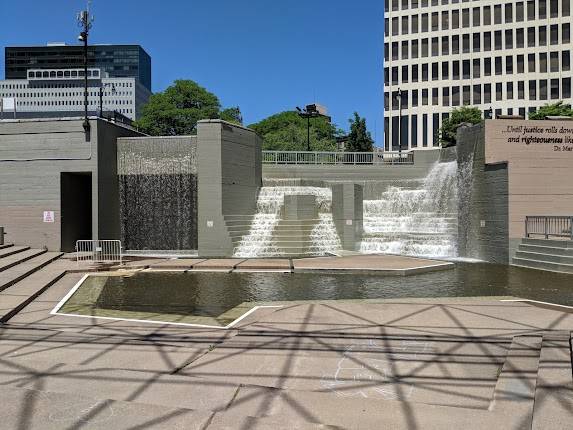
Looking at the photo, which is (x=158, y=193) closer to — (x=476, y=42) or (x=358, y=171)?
(x=358, y=171)

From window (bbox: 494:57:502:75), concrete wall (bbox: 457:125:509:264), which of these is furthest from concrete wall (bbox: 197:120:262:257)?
window (bbox: 494:57:502:75)

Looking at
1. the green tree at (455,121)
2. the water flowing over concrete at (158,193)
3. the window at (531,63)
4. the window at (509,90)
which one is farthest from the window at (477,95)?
the water flowing over concrete at (158,193)

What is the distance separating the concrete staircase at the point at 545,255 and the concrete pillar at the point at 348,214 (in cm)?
690

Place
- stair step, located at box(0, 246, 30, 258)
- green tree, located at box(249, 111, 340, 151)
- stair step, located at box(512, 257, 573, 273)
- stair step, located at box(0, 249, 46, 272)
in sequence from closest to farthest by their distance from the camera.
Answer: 1. stair step, located at box(0, 249, 46, 272)
2. stair step, located at box(512, 257, 573, 273)
3. stair step, located at box(0, 246, 30, 258)
4. green tree, located at box(249, 111, 340, 151)

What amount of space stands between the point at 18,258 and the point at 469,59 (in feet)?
212

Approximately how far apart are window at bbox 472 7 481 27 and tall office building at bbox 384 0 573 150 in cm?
4

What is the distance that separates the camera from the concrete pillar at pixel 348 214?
23.5 metres

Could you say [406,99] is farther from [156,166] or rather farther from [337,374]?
[337,374]

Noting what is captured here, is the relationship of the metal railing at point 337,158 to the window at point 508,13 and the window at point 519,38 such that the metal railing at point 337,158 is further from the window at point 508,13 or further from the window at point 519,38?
the window at point 508,13

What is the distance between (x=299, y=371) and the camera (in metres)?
6.04

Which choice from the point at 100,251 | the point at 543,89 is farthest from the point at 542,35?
the point at 100,251

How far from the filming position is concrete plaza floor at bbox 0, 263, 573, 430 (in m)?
4.34

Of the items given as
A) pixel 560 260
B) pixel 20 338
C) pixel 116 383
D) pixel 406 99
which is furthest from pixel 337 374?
pixel 406 99

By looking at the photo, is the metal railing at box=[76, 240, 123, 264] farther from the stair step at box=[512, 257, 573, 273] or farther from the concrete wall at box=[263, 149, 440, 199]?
the stair step at box=[512, 257, 573, 273]
